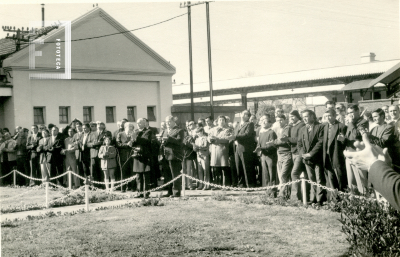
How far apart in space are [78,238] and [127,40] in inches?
678

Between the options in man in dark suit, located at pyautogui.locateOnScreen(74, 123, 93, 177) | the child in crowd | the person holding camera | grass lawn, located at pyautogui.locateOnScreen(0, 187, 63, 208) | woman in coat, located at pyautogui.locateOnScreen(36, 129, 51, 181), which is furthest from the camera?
woman in coat, located at pyautogui.locateOnScreen(36, 129, 51, 181)

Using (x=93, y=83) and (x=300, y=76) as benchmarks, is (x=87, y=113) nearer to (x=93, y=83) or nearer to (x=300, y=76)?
(x=93, y=83)

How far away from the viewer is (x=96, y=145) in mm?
10320


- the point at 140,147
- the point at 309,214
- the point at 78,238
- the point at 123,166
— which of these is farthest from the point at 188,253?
the point at 123,166

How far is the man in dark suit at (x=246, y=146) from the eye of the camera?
30.3 ft

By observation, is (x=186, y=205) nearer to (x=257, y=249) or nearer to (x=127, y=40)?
(x=257, y=249)

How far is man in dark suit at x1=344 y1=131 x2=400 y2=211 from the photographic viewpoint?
192 centimetres

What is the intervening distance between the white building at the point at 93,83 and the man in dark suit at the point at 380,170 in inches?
619

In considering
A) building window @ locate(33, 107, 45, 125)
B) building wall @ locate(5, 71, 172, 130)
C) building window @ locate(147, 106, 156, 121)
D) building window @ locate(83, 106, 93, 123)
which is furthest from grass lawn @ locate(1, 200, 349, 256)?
building window @ locate(147, 106, 156, 121)

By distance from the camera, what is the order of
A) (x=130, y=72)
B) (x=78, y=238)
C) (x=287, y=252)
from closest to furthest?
(x=287, y=252), (x=78, y=238), (x=130, y=72)

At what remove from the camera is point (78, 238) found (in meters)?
5.75

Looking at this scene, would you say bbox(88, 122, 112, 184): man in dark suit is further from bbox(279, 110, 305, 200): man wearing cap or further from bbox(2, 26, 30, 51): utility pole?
bbox(2, 26, 30, 51): utility pole

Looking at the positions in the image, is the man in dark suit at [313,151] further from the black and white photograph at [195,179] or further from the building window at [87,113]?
the building window at [87,113]

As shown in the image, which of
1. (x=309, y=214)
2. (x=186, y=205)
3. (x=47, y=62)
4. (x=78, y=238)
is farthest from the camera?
(x=47, y=62)
